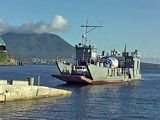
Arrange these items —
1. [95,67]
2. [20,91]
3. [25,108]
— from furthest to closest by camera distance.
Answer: [95,67] → [20,91] → [25,108]

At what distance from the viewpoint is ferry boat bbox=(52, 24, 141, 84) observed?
89812mm

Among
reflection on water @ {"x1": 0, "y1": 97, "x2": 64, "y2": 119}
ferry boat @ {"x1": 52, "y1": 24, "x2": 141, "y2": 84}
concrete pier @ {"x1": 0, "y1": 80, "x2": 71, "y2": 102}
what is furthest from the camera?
ferry boat @ {"x1": 52, "y1": 24, "x2": 141, "y2": 84}

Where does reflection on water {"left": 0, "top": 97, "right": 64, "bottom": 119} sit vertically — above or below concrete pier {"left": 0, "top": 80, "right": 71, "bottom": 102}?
below

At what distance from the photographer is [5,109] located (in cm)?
4438

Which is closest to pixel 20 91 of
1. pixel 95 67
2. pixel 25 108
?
pixel 25 108

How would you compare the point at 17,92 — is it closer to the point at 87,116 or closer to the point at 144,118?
the point at 87,116

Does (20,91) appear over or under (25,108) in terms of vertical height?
over

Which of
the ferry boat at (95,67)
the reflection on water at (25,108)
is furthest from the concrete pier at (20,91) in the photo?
the ferry boat at (95,67)

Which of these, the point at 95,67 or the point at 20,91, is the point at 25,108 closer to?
A: the point at 20,91

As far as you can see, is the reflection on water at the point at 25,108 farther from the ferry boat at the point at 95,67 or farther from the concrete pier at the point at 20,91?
the ferry boat at the point at 95,67

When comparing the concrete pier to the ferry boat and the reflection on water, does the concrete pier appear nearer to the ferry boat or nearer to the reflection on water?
the reflection on water

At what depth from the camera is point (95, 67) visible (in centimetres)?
9000

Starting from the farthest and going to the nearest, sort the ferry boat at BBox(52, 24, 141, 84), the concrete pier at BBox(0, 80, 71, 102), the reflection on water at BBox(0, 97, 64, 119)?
the ferry boat at BBox(52, 24, 141, 84) < the concrete pier at BBox(0, 80, 71, 102) < the reflection on water at BBox(0, 97, 64, 119)

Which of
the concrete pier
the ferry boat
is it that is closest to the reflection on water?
the concrete pier
